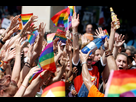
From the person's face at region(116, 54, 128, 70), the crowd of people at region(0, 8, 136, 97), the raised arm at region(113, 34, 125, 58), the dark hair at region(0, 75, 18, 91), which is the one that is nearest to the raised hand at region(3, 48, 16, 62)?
the crowd of people at region(0, 8, 136, 97)

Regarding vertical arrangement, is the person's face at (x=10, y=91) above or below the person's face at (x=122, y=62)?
below

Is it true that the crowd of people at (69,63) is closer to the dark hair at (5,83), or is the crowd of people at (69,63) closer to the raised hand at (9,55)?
the raised hand at (9,55)

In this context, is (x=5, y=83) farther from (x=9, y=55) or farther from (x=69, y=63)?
(x=69, y=63)

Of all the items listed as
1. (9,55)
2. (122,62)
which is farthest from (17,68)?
(122,62)

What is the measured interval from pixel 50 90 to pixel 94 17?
25.1 feet

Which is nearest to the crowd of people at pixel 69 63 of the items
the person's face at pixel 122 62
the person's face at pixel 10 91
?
the person's face at pixel 122 62

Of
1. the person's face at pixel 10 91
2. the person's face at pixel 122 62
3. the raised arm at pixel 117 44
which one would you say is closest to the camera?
the person's face at pixel 10 91

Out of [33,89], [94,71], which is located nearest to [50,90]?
[33,89]

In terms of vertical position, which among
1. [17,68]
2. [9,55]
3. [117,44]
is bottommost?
[17,68]

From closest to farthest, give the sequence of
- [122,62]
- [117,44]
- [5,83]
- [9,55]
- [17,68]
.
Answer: [5,83] → [17,68] → [9,55] → [122,62] → [117,44]

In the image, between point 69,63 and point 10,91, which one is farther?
point 69,63

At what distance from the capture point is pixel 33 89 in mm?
2535

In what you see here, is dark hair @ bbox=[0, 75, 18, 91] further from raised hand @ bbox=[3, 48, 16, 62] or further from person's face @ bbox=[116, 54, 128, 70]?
person's face @ bbox=[116, 54, 128, 70]

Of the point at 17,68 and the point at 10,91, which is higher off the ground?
the point at 17,68
